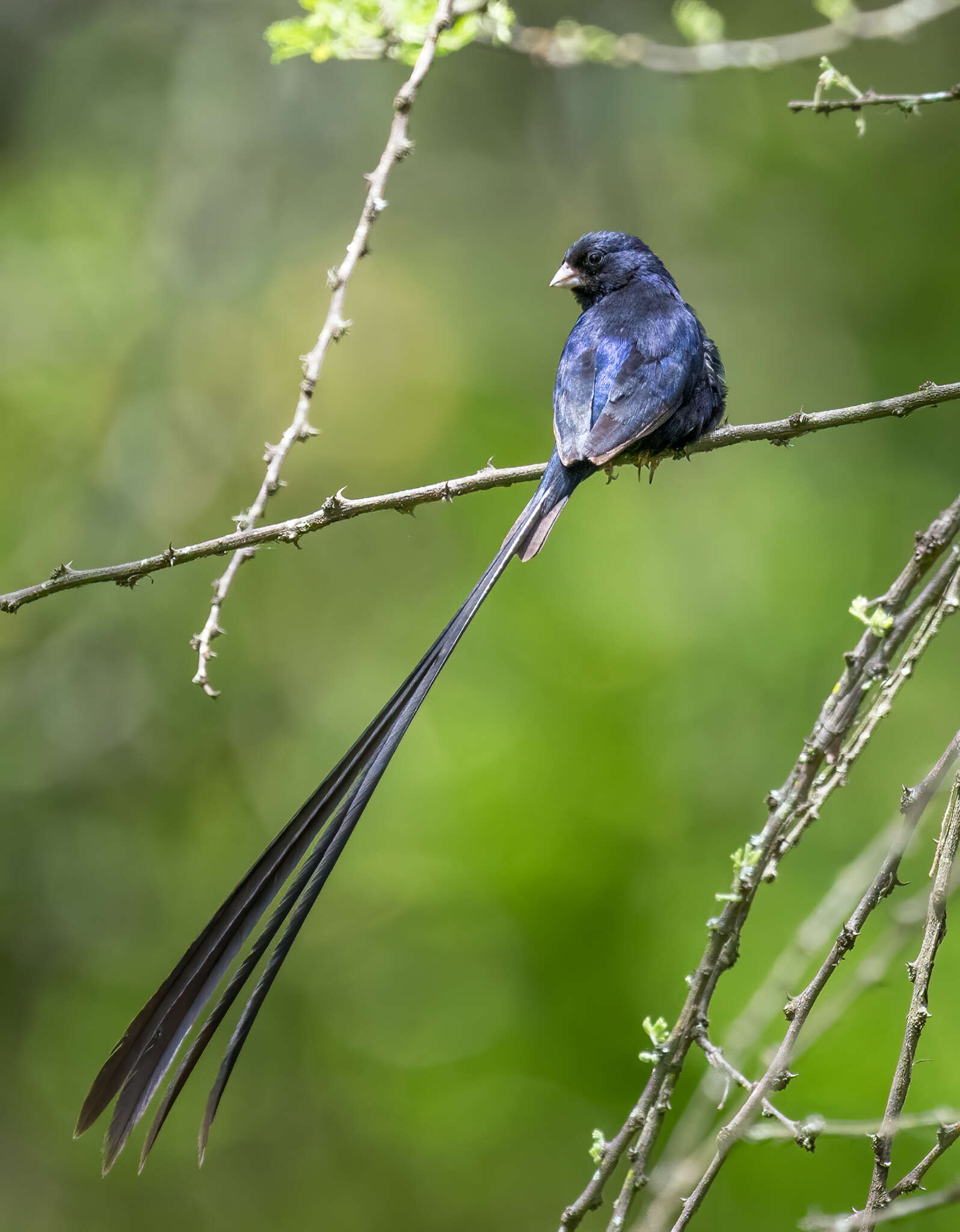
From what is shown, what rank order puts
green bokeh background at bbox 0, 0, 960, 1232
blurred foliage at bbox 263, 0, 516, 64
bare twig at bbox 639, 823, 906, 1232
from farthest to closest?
green bokeh background at bbox 0, 0, 960, 1232
blurred foliage at bbox 263, 0, 516, 64
bare twig at bbox 639, 823, 906, 1232

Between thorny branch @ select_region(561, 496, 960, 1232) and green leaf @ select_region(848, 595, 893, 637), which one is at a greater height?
green leaf @ select_region(848, 595, 893, 637)

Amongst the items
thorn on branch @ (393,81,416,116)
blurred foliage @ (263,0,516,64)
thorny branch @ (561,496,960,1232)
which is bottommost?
thorny branch @ (561,496,960,1232)

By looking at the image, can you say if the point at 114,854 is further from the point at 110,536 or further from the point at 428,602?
the point at 428,602

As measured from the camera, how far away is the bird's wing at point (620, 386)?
2287mm

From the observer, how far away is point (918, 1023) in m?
1.24

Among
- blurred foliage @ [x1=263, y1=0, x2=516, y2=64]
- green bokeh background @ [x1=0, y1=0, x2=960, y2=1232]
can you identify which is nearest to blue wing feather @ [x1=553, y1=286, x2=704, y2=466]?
blurred foliage @ [x1=263, y1=0, x2=516, y2=64]

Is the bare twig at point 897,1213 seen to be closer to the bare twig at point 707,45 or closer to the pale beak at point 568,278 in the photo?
the bare twig at point 707,45

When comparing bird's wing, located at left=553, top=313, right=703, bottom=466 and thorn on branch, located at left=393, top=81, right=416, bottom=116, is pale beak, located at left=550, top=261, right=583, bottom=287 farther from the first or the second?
thorn on branch, located at left=393, top=81, right=416, bottom=116

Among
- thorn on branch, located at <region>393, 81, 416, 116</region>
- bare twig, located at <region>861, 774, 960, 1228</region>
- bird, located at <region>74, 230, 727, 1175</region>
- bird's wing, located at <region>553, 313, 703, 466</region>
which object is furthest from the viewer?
bird's wing, located at <region>553, 313, 703, 466</region>

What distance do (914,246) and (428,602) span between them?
2442mm

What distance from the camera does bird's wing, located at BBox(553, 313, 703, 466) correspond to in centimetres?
229

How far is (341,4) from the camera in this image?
2076mm

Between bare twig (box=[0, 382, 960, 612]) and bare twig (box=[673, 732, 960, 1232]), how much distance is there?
27.7 inches

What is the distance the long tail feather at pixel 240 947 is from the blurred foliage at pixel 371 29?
1.24 meters
